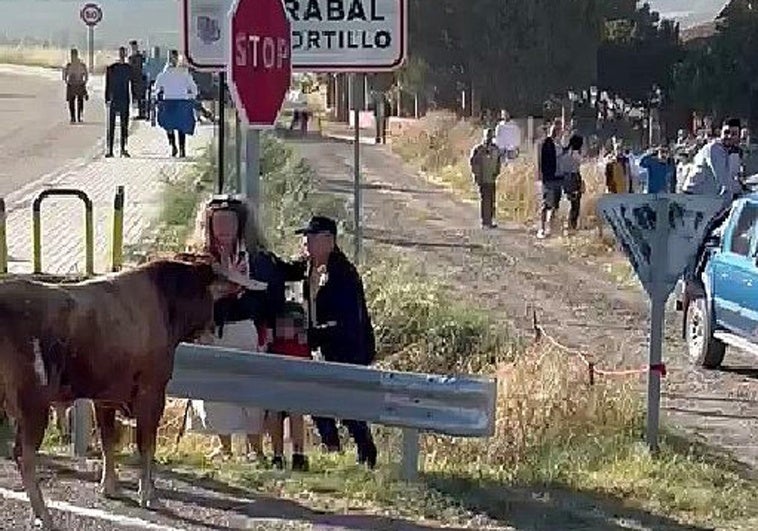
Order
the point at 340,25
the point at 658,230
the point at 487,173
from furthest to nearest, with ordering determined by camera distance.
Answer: the point at 487,173 → the point at 340,25 → the point at 658,230

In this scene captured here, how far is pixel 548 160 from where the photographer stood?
27078 millimetres

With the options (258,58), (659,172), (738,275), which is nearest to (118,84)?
(659,172)

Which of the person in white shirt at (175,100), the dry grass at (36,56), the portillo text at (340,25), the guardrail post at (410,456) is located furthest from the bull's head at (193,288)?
the dry grass at (36,56)

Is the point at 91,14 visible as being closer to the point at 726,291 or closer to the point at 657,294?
the point at 726,291

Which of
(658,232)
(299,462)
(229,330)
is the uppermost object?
(658,232)

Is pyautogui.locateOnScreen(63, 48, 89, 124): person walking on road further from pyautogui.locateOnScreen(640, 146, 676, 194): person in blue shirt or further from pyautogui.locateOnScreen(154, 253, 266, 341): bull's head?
pyautogui.locateOnScreen(154, 253, 266, 341): bull's head

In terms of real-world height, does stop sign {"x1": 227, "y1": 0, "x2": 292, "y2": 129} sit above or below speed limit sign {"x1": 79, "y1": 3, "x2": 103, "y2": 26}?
below

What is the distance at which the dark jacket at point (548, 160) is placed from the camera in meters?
27.0

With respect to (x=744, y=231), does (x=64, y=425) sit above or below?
below

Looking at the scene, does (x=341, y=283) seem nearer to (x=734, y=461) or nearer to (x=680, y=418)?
(x=734, y=461)

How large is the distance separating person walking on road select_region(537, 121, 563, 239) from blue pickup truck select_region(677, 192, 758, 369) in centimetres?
995

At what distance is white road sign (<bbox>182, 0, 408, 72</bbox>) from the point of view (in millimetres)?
11242

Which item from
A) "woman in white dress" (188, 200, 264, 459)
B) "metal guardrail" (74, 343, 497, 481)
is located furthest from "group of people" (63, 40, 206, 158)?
"metal guardrail" (74, 343, 497, 481)

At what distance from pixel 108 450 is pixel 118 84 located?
21430 mm
